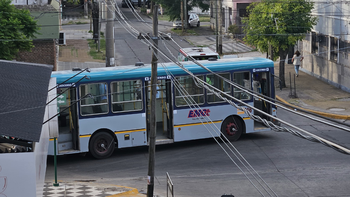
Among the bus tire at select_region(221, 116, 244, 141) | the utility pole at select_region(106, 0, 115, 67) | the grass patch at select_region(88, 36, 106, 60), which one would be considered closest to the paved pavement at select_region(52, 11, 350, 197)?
the grass patch at select_region(88, 36, 106, 60)

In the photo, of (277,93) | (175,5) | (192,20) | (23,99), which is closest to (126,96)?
(23,99)

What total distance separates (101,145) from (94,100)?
151 centimetres

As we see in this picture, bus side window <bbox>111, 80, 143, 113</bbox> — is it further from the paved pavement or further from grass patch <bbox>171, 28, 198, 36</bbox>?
grass patch <bbox>171, 28, 198, 36</bbox>

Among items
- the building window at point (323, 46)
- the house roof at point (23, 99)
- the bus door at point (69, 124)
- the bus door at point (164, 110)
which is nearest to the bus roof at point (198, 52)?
the bus door at point (164, 110)

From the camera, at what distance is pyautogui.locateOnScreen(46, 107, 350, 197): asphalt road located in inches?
535

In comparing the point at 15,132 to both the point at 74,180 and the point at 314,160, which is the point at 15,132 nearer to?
the point at 74,180

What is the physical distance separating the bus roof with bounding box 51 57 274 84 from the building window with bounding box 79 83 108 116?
267 mm

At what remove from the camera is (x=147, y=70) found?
16828mm

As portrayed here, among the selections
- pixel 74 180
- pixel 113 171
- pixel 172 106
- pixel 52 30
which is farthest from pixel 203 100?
pixel 52 30

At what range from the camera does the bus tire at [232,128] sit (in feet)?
58.5

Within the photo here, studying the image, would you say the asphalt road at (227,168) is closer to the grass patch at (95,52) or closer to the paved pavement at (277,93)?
the paved pavement at (277,93)

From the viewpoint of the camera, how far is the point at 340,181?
13766mm

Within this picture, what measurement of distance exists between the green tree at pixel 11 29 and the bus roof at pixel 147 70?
4.31 m

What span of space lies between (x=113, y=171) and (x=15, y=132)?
7.34m
